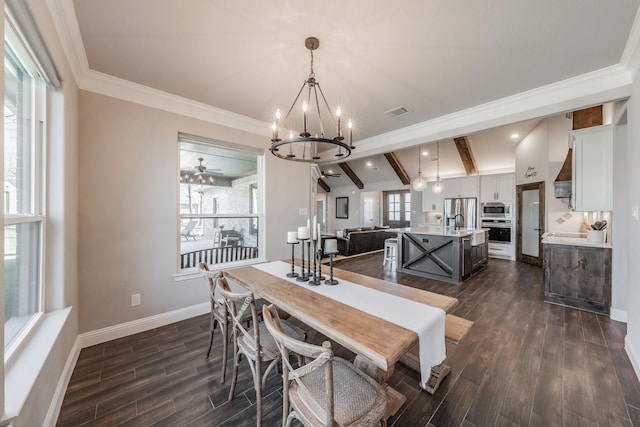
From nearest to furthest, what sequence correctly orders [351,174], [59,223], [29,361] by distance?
[29,361]
[59,223]
[351,174]


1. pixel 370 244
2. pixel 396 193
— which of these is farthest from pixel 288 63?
pixel 396 193

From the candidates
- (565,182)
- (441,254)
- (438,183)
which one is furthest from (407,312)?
(438,183)

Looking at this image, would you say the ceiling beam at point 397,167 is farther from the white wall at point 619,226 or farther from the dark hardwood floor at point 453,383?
the dark hardwood floor at point 453,383

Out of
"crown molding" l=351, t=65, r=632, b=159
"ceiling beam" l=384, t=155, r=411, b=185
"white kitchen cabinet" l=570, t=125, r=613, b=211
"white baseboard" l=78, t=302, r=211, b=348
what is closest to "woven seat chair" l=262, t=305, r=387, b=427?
"white baseboard" l=78, t=302, r=211, b=348

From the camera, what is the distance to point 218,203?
345cm

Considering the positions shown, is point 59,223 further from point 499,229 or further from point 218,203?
point 499,229

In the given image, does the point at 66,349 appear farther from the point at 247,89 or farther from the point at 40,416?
the point at 247,89

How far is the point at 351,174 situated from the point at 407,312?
881cm

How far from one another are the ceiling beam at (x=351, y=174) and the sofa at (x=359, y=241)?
2914 millimetres

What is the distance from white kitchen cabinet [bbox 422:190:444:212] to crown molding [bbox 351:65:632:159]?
4.81 meters

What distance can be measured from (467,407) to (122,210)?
139 inches

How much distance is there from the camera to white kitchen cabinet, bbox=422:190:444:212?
7.99 metres

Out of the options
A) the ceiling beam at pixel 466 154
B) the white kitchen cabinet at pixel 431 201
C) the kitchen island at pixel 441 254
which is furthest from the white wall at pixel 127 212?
the white kitchen cabinet at pixel 431 201

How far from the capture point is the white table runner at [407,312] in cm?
129
